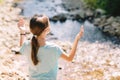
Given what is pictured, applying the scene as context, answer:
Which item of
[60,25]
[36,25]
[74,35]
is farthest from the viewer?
[60,25]

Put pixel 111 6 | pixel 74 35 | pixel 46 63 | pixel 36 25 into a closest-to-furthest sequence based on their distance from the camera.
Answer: pixel 36 25 → pixel 46 63 → pixel 74 35 → pixel 111 6

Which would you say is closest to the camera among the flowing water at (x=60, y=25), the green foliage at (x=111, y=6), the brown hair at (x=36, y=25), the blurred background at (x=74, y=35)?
the brown hair at (x=36, y=25)

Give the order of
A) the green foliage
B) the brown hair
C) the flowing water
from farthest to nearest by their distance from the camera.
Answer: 1. the green foliage
2. the flowing water
3. the brown hair

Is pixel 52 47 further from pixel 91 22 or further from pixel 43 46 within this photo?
pixel 91 22

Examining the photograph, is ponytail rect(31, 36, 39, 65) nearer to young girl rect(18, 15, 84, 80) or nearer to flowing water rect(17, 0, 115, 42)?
young girl rect(18, 15, 84, 80)

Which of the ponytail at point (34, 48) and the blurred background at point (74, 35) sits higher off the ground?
the blurred background at point (74, 35)

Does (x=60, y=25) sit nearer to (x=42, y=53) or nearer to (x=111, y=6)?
(x=111, y=6)

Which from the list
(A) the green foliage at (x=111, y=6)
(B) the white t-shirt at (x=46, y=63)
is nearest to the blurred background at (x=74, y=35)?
(A) the green foliage at (x=111, y=6)

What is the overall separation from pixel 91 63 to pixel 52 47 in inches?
294

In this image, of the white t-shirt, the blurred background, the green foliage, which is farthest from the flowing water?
the white t-shirt

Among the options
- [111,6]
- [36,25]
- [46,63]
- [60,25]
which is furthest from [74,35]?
[36,25]

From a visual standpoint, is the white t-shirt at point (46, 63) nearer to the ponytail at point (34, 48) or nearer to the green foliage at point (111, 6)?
the ponytail at point (34, 48)

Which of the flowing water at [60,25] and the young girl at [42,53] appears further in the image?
the flowing water at [60,25]

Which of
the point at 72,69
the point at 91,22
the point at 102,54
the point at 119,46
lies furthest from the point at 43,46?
the point at 91,22
